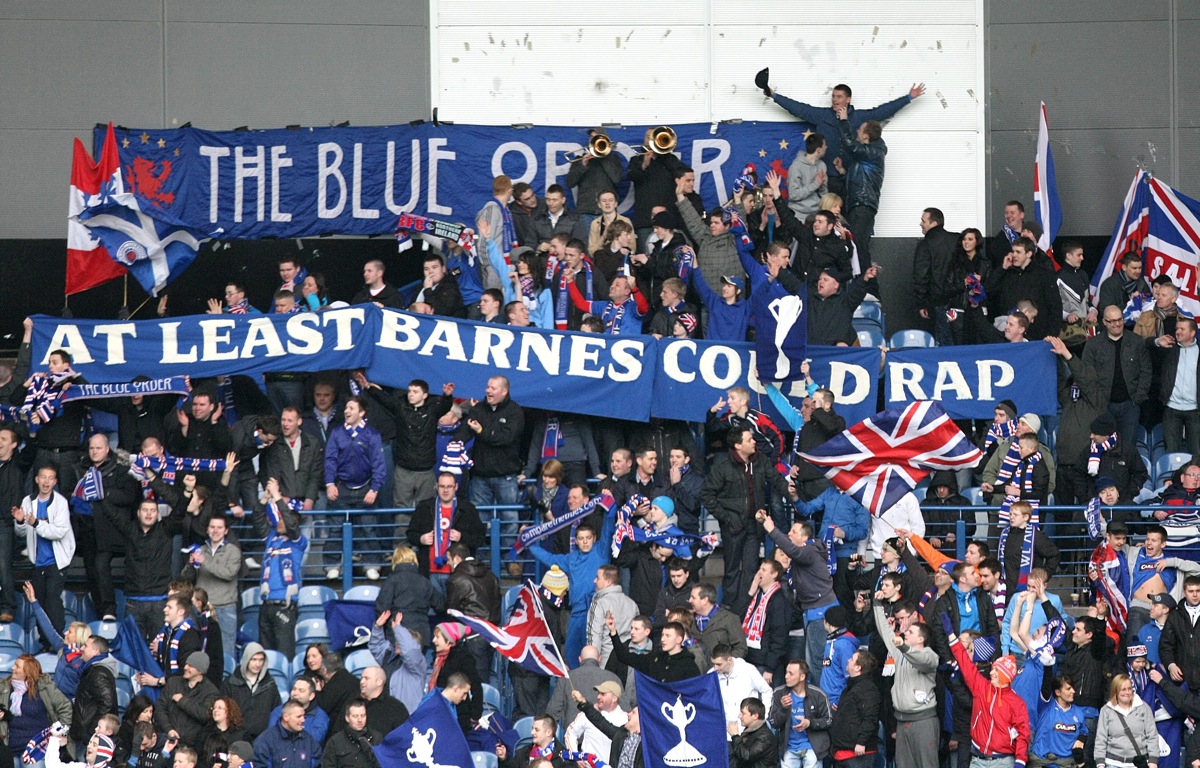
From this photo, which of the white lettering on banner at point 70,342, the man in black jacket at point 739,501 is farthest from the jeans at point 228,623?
the man in black jacket at point 739,501

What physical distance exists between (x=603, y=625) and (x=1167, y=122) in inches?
393

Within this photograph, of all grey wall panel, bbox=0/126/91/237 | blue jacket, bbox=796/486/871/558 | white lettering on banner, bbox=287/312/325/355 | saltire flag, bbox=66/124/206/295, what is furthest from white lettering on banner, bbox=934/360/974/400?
grey wall panel, bbox=0/126/91/237

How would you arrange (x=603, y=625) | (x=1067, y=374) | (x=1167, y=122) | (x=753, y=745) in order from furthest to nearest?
(x=1167, y=122), (x=1067, y=374), (x=603, y=625), (x=753, y=745)

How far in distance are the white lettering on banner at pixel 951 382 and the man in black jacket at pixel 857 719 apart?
4.31m

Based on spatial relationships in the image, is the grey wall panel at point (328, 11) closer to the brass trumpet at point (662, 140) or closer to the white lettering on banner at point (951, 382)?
the brass trumpet at point (662, 140)

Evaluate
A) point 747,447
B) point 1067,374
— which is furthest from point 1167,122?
point 747,447

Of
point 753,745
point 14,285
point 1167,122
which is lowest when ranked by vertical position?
point 753,745

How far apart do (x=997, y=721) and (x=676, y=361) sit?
4.88 meters

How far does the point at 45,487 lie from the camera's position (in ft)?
56.8

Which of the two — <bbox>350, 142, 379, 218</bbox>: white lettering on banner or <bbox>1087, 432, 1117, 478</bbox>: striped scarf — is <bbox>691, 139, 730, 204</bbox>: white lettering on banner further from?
<bbox>1087, 432, 1117, 478</bbox>: striped scarf

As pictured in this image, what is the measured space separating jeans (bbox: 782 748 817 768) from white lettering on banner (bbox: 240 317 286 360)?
6392 millimetres

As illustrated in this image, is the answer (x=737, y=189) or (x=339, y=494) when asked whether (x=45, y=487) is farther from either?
(x=737, y=189)

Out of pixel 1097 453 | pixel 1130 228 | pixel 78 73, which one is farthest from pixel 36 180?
pixel 1130 228

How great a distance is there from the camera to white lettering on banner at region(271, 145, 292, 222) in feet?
69.3
